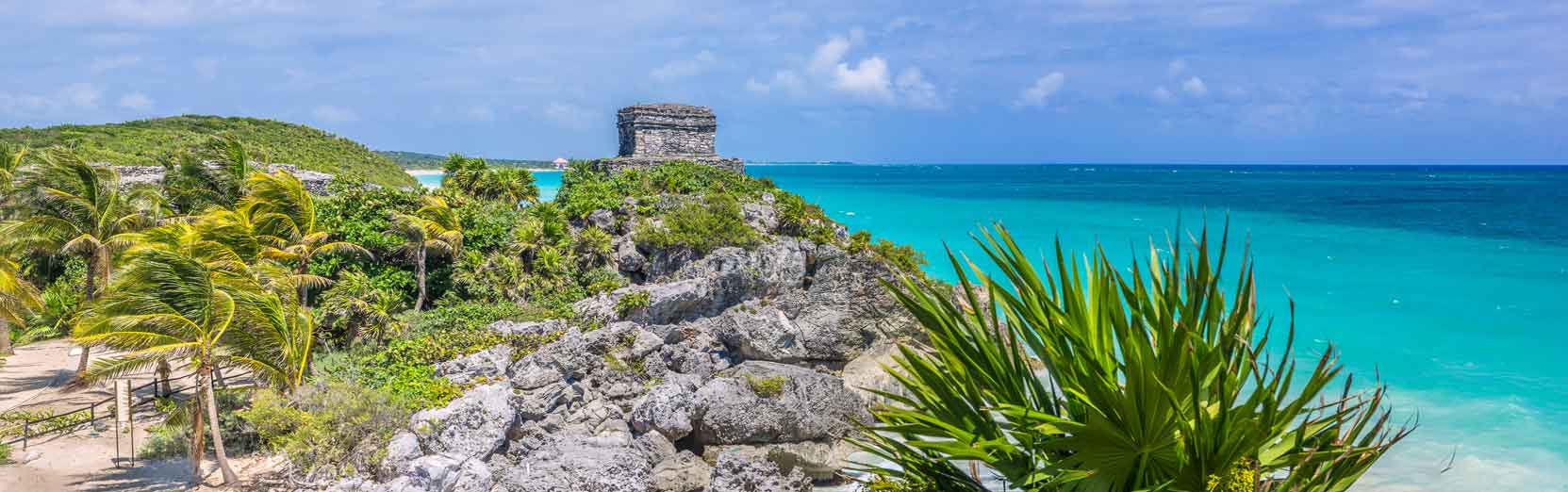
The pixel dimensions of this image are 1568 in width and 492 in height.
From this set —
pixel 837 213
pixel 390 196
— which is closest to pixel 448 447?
pixel 390 196

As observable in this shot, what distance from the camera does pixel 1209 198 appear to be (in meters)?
61.8

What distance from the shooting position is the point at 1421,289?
23516 mm

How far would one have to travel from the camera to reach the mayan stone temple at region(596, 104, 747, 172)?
23.1m

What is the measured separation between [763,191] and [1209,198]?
5243cm

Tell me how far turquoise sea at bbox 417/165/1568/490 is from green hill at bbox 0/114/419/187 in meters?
21.5

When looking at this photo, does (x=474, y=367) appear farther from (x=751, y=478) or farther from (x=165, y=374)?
(x=751, y=478)

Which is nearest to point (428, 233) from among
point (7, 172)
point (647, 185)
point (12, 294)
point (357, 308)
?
point (357, 308)

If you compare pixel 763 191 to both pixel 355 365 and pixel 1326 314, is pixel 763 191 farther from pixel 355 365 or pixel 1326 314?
pixel 1326 314

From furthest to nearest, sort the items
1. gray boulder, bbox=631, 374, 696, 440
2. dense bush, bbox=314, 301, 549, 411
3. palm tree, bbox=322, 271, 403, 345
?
palm tree, bbox=322, 271, 403, 345, gray boulder, bbox=631, 374, 696, 440, dense bush, bbox=314, 301, 549, 411

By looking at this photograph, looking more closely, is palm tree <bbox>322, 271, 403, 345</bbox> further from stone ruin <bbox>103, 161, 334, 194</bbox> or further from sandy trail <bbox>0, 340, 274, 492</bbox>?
stone ruin <bbox>103, 161, 334, 194</bbox>

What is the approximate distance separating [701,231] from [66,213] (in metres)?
9.73

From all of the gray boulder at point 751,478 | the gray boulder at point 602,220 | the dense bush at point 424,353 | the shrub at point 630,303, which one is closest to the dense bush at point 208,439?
the dense bush at point 424,353

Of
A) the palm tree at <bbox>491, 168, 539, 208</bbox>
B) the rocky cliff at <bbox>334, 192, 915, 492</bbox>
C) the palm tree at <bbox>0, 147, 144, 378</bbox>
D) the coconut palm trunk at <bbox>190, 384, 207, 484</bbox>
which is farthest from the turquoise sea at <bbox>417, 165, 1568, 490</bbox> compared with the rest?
the palm tree at <bbox>0, 147, 144, 378</bbox>

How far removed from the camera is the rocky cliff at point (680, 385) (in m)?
9.02
